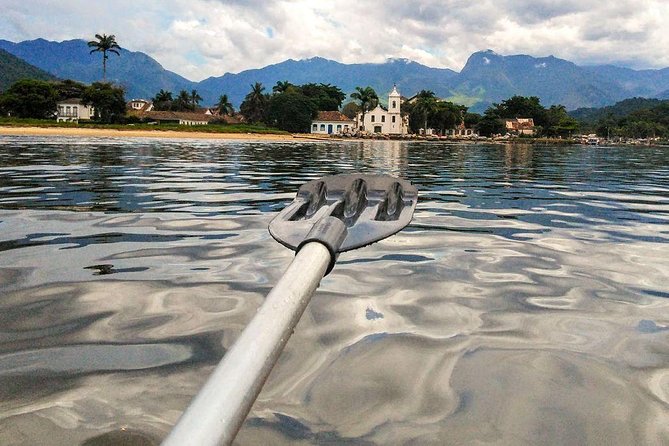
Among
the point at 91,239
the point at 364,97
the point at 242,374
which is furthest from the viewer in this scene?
the point at 364,97

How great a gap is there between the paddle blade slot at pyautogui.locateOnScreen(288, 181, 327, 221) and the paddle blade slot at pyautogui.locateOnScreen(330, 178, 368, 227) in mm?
Answer: 240

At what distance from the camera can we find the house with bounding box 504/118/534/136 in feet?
383

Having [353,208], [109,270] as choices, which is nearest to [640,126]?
[353,208]

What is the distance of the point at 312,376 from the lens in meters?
1.99

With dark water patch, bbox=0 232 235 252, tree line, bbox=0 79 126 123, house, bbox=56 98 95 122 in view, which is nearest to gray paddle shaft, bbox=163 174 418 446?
dark water patch, bbox=0 232 235 252

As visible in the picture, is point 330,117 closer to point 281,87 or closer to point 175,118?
point 281,87

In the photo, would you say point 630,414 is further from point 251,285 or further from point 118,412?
point 251,285

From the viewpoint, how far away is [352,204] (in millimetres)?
4051

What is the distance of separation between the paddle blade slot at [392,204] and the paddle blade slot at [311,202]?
0.49m

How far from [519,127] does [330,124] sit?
46.3 meters

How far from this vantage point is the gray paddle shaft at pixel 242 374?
3.55 feet

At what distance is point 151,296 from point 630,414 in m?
2.33

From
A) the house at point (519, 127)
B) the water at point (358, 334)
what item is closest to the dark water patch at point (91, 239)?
the water at point (358, 334)

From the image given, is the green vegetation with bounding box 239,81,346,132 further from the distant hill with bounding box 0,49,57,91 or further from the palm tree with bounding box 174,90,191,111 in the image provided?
the distant hill with bounding box 0,49,57,91
